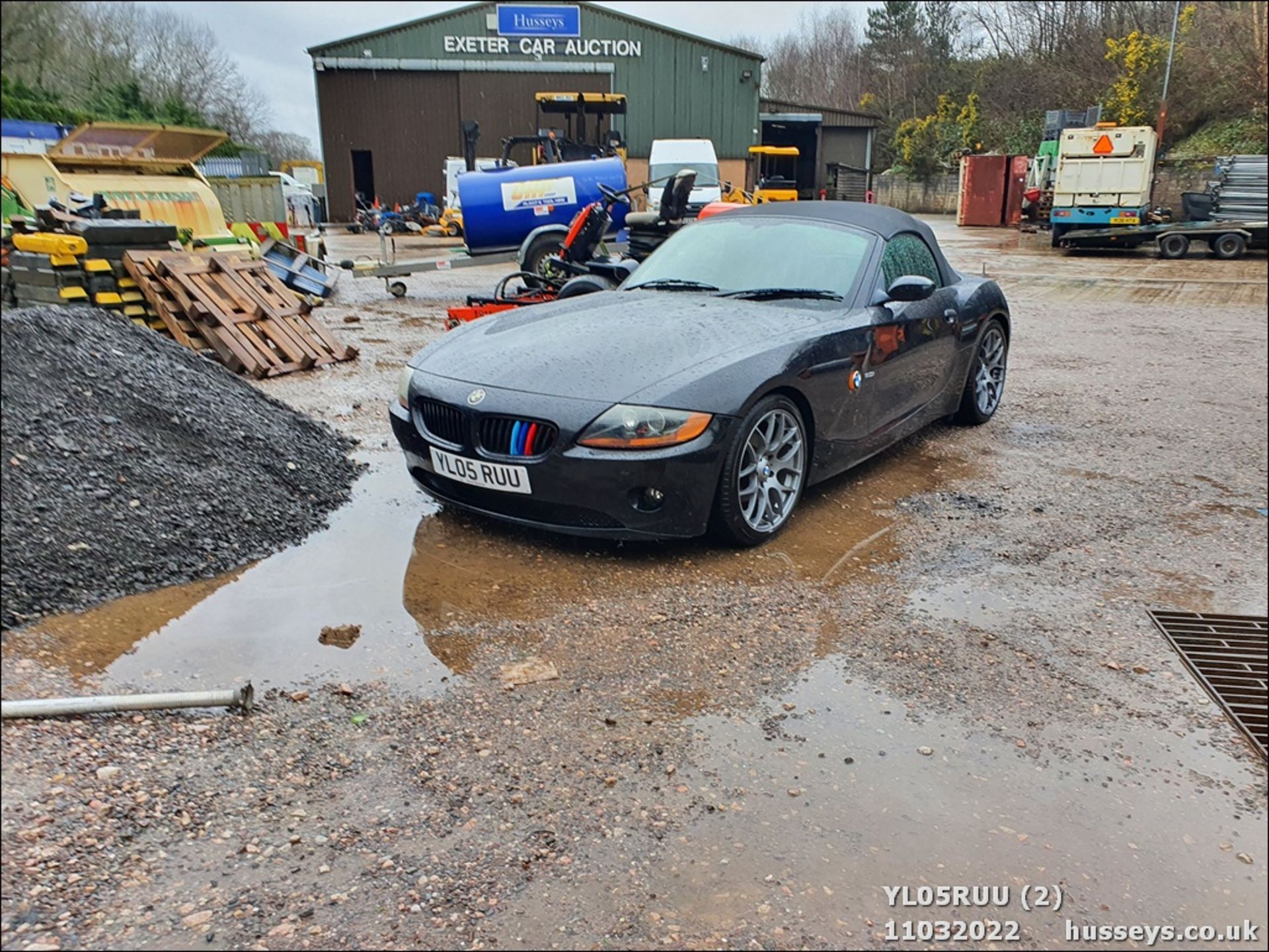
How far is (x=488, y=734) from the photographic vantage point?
2.77 metres

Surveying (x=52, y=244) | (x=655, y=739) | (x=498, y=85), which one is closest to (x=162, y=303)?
(x=52, y=244)

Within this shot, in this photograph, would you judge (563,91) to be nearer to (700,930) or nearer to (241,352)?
(241,352)

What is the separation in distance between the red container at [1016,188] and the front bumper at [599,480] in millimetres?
28430

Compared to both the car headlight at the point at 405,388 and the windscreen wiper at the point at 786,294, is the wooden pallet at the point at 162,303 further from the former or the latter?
the windscreen wiper at the point at 786,294

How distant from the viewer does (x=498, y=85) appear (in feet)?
107

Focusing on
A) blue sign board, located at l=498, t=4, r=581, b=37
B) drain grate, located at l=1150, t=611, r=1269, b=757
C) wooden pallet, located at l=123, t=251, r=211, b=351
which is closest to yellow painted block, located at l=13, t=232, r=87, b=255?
wooden pallet, located at l=123, t=251, r=211, b=351

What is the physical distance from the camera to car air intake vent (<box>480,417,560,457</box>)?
12.6 ft

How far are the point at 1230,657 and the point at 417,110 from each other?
1340 inches

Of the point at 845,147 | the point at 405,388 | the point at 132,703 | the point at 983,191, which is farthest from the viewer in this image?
the point at 845,147

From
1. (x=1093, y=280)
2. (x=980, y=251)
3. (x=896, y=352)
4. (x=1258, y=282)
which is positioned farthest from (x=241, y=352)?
(x=980, y=251)

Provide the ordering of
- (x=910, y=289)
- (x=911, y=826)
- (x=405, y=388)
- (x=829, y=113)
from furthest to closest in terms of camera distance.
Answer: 1. (x=829, y=113)
2. (x=910, y=289)
3. (x=405, y=388)
4. (x=911, y=826)

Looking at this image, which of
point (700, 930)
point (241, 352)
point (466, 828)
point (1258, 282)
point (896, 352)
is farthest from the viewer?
point (1258, 282)

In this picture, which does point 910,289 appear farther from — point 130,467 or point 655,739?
point 130,467

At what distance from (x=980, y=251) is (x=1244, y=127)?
406 inches
